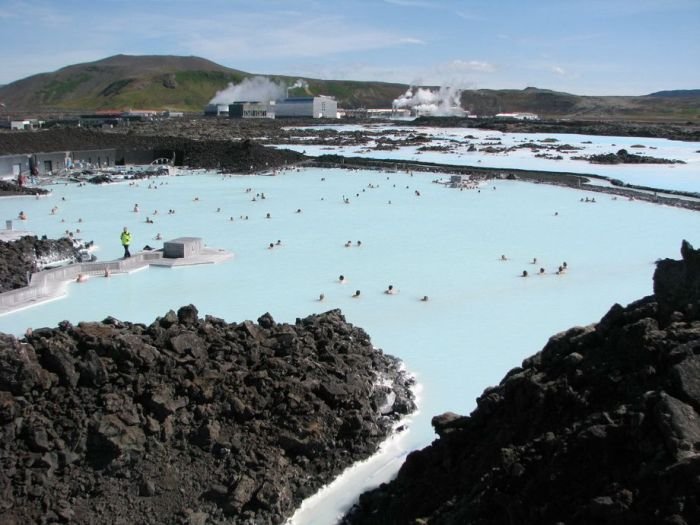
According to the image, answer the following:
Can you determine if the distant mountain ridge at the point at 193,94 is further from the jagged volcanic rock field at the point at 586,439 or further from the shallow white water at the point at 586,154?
the jagged volcanic rock field at the point at 586,439

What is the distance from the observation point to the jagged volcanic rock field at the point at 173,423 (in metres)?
5.87

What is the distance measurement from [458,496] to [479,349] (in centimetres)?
519

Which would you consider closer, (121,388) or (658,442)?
(658,442)

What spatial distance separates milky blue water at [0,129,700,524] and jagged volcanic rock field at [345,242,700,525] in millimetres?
1278

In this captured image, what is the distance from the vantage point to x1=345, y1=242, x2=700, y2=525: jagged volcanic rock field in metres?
4.19

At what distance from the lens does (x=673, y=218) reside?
70.2 feet

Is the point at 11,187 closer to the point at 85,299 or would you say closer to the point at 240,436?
the point at 85,299

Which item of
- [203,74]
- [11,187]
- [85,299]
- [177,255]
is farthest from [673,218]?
[203,74]

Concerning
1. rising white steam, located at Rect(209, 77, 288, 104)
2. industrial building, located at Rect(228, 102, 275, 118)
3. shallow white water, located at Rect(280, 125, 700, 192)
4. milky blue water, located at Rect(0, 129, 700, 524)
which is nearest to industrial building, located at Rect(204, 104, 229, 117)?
industrial building, located at Rect(228, 102, 275, 118)

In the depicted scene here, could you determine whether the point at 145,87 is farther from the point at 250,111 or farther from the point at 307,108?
the point at 307,108

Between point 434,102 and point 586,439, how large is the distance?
121532mm

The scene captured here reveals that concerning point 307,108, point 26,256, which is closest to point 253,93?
point 307,108

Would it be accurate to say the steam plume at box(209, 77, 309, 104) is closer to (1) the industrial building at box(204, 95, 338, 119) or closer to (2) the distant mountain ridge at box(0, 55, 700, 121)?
(2) the distant mountain ridge at box(0, 55, 700, 121)

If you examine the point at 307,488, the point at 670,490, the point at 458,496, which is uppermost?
the point at 670,490
